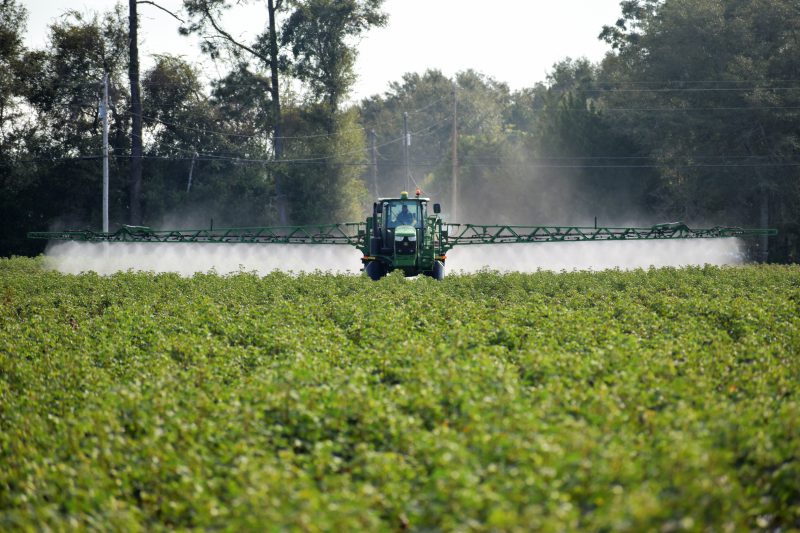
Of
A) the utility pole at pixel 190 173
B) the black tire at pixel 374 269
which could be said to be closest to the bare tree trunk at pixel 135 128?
the utility pole at pixel 190 173

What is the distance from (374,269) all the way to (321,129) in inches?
1157

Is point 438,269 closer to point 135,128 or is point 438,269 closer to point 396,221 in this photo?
point 396,221

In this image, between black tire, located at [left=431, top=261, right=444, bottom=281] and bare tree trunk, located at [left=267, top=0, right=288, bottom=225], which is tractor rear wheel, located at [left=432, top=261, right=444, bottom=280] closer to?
black tire, located at [left=431, top=261, right=444, bottom=281]

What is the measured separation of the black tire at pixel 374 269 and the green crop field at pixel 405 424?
13.9 metres

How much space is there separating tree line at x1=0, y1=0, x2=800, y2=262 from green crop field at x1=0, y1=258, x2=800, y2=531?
119 feet

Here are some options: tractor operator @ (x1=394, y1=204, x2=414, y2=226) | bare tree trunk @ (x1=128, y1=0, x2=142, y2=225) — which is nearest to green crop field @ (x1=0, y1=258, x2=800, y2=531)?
tractor operator @ (x1=394, y1=204, x2=414, y2=226)

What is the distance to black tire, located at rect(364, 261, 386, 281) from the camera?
1233 inches

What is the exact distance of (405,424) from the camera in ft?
29.5

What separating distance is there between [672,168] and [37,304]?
145 ft

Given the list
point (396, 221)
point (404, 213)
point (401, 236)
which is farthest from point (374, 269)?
point (404, 213)

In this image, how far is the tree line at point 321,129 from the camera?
171 ft

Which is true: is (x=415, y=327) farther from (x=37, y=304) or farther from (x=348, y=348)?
(x=37, y=304)

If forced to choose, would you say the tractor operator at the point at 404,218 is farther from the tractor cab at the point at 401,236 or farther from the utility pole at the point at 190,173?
the utility pole at the point at 190,173

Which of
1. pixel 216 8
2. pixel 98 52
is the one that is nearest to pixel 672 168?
pixel 216 8
